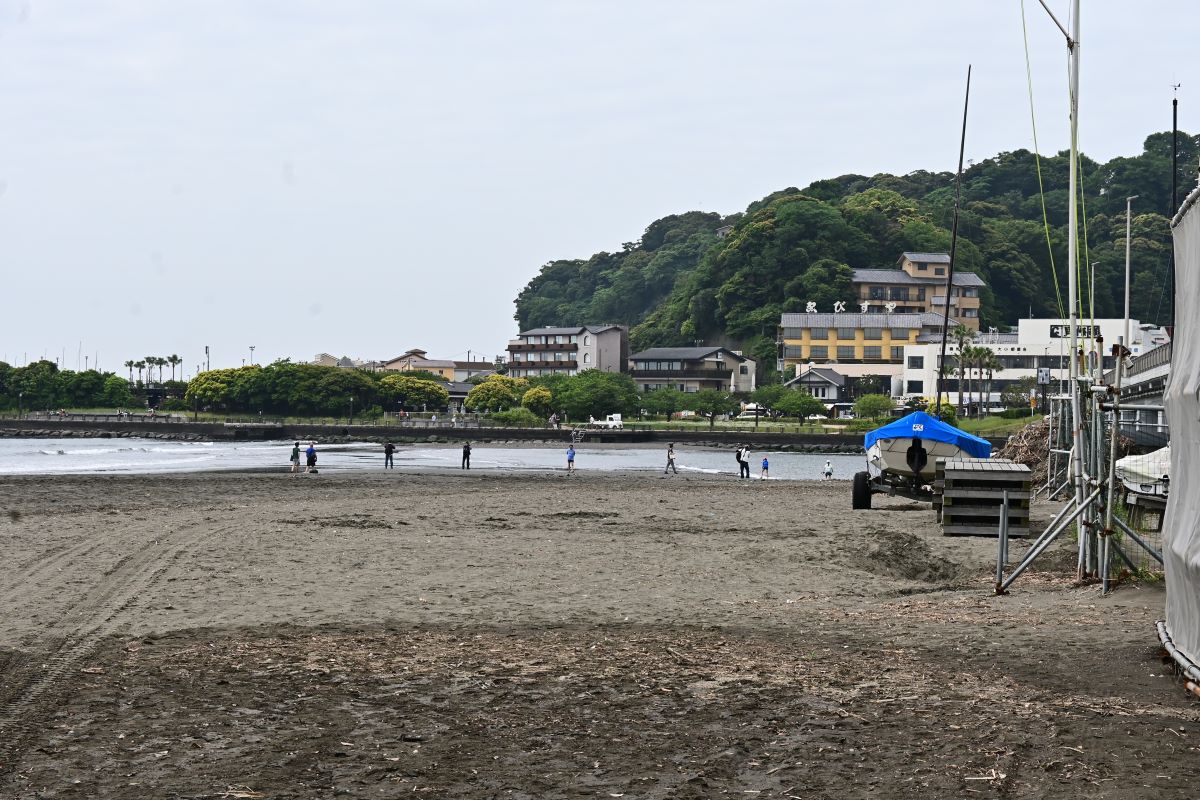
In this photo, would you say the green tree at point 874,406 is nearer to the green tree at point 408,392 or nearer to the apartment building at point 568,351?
the apartment building at point 568,351

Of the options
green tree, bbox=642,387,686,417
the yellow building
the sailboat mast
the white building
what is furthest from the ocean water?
the sailboat mast

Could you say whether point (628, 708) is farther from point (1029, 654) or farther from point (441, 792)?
point (1029, 654)

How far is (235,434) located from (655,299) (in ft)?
313

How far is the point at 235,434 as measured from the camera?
4466 inches

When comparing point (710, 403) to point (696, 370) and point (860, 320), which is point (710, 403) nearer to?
point (696, 370)

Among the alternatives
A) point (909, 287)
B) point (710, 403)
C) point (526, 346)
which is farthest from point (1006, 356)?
point (526, 346)

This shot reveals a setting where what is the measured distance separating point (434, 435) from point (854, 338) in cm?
4568

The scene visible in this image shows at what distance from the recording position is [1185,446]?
390 inches

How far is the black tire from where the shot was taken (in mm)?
30297

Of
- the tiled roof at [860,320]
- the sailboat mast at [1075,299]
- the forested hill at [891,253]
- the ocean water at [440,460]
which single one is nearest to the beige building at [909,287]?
the forested hill at [891,253]

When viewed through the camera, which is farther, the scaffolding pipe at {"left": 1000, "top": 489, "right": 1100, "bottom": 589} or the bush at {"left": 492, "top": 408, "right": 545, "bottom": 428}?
the bush at {"left": 492, "top": 408, "right": 545, "bottom": 428}

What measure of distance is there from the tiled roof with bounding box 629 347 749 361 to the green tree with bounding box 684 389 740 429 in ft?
27.4

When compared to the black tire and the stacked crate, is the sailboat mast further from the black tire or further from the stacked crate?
the black tire

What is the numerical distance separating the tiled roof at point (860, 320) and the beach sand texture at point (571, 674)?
107602 mm
